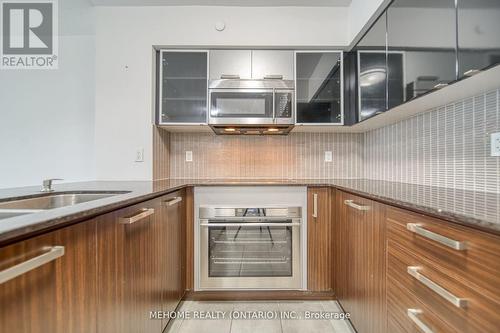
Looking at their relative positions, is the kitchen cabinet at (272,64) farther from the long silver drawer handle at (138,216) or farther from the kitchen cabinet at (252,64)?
the long silver drawer handle at (138,216)

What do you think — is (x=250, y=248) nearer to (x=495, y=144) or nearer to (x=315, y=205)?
(x=315, y=205)

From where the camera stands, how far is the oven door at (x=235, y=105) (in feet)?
7.39

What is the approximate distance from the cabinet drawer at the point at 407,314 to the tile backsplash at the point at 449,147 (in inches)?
27.6

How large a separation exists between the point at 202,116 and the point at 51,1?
157 cm

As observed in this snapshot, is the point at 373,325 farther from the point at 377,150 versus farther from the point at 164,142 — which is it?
the point at 164,142

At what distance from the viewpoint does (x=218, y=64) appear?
7.53 ft

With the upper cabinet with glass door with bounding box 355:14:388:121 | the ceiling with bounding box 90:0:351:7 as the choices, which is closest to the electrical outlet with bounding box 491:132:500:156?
the upper cabinet with glass door with bounding box 355:14:388:121

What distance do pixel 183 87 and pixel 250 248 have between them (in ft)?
4.83

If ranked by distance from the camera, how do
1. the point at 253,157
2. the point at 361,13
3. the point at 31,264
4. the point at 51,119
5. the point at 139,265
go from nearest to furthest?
the point at 31,264 → the point at 139,265 → the point at 361,13 → the point at 253,157 → the point at 51,119

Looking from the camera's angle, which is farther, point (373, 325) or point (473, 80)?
point (373, 325)

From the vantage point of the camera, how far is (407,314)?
105cm

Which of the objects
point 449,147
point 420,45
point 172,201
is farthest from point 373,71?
point 172,201

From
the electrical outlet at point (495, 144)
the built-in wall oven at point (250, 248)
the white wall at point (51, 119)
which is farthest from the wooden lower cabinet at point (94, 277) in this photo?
the white wall at point (51, 119)

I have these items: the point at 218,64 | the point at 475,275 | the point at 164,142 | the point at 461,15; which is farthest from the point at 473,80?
the point at 164,142
